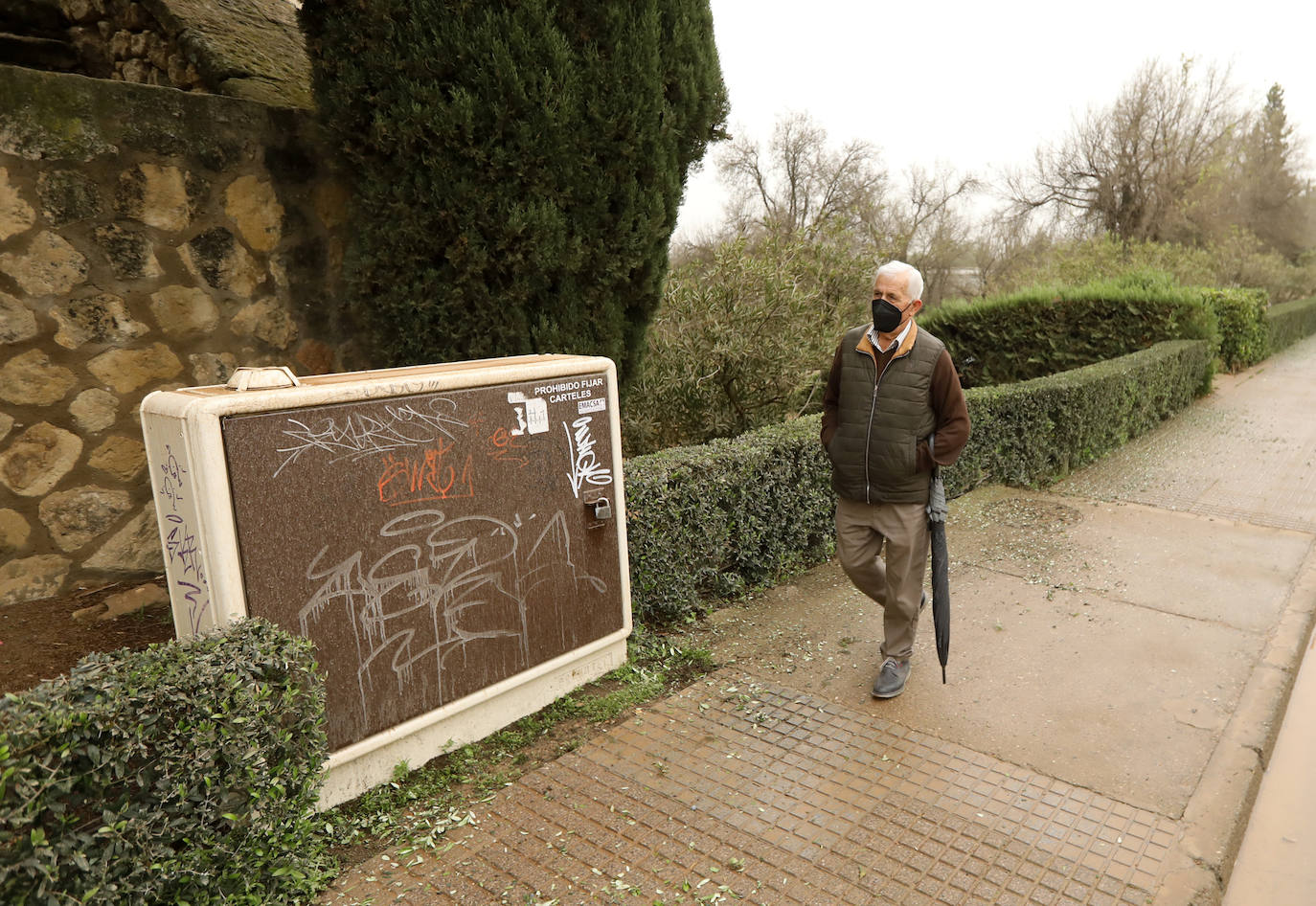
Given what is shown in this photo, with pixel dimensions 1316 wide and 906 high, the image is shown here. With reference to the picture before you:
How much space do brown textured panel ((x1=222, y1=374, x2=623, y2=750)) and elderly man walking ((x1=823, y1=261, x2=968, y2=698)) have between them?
1.10 m

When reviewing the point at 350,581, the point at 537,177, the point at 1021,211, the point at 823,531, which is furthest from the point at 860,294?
the point at 1021,211

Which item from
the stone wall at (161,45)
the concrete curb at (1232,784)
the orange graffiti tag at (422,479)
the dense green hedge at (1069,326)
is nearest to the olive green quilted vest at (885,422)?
the concrete curb at (1232,784)

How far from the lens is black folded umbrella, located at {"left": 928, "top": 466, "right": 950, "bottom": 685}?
375 cm

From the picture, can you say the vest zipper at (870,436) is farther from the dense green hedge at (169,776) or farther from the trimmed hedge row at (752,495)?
the dense green hedge at (169,776)

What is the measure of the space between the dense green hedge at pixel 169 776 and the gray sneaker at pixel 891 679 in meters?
2.37

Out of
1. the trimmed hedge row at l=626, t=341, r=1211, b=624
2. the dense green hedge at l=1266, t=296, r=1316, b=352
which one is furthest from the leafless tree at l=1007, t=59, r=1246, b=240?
the trimmed hedge row at l=626, t=341, r=1211, b=624

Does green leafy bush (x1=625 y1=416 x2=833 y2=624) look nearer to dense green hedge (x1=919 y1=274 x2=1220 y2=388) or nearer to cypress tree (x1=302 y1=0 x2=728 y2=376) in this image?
cypress tree (x1=302 y1=0 x2=728 y2=376)

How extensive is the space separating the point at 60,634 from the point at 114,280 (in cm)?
156

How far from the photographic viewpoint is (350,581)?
2896mm

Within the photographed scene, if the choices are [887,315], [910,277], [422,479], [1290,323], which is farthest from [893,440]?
[1290,323]

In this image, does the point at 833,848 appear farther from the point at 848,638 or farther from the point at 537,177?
the point at 537,177

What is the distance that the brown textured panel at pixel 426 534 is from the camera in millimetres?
2732

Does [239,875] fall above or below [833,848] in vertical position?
above

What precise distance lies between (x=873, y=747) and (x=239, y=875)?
2305 millimetres
